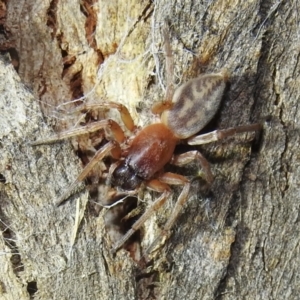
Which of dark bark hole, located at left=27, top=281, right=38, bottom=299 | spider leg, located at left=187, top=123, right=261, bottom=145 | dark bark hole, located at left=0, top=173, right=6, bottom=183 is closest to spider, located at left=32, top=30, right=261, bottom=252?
spider leg, located at left=187, top=123, right=261, bottom=145

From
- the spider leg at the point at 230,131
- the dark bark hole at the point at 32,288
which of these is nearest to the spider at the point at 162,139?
the spider leg at the point at 230,131

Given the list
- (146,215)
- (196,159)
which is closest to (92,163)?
(146,215)

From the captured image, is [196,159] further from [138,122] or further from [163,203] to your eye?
[138,122]

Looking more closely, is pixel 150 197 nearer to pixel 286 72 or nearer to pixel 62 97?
pixel 62 97

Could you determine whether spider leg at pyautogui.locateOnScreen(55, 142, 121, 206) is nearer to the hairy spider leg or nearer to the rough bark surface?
the rough bark surface

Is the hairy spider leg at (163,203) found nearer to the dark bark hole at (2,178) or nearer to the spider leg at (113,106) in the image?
the spider leg at (113,106)

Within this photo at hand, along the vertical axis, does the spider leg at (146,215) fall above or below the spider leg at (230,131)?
below
